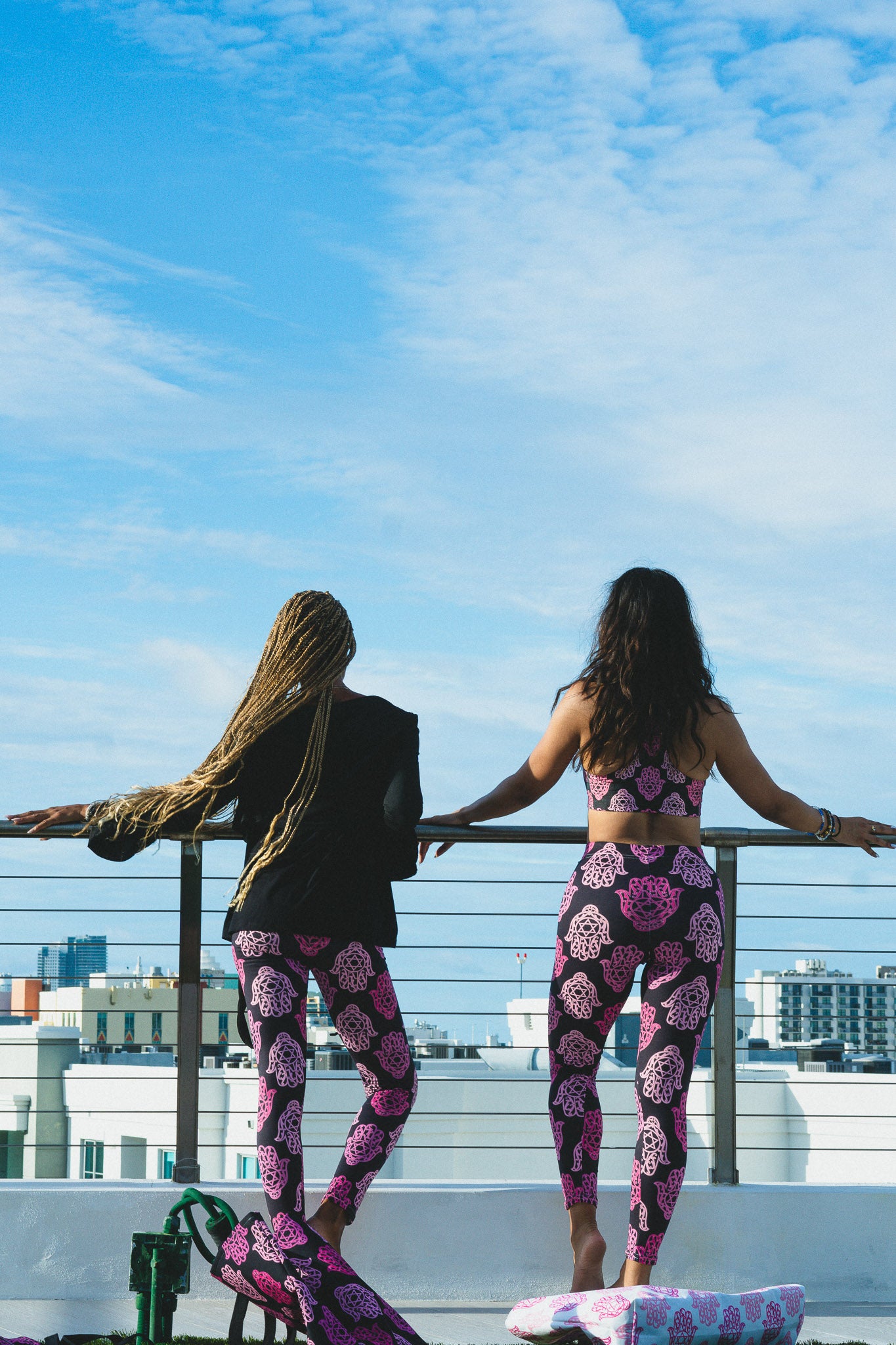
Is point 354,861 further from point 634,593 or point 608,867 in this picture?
point 634,593

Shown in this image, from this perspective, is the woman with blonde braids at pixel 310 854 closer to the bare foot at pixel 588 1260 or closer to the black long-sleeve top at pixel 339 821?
the black long-sleeve top at pixel 339 821

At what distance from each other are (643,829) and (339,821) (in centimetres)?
68

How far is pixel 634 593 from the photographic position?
3.05 metres

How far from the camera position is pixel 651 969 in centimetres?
294

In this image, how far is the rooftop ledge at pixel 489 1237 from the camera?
3.40 m

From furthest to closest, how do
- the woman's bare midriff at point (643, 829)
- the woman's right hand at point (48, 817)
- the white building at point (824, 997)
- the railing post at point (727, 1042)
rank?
the white building at point (824, 997) → the railing post at point (727, 1042) → the woman's right hand at point (48, 817) → the woman's bare midriff at point (643, 829)

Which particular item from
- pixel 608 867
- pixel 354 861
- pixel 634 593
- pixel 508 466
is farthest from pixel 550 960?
pixel 508 466

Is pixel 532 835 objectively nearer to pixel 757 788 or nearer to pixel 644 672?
pixel 757 788

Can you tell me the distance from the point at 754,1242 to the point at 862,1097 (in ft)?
103

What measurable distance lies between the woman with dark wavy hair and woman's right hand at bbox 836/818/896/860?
0.59m

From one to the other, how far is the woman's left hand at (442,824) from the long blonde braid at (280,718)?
23.6 inches

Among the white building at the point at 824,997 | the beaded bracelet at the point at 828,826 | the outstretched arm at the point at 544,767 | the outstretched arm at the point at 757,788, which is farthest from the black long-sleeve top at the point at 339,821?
the white building at the point at 824,997

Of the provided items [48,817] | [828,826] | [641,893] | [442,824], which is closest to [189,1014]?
[48,817]

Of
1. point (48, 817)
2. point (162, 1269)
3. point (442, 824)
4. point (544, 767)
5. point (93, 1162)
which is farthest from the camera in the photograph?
point (93, 1162)
